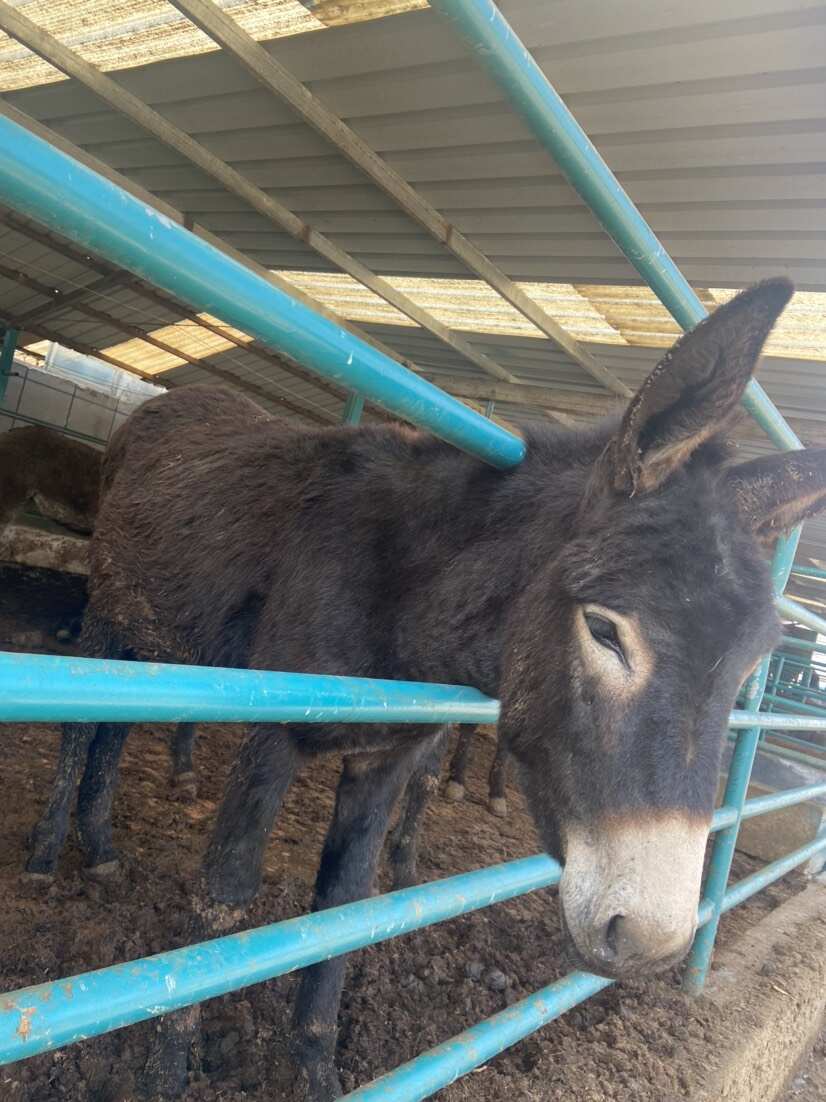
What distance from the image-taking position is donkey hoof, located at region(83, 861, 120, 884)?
2834 mm

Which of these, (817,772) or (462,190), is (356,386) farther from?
(817,772)

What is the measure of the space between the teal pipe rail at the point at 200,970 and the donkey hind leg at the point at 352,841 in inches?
34.9

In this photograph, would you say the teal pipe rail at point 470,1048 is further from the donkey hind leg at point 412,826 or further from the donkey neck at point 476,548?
the donkey hind leg at point 412,826

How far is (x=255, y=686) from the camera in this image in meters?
0.93

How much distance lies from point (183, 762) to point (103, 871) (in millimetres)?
1144

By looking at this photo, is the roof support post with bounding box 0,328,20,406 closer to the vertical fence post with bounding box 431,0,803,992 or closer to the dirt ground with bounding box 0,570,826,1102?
the dirt ground with bounding box 0,570,826,1102

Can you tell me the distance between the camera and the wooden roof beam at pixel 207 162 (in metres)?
4.54

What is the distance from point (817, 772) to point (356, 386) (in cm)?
718

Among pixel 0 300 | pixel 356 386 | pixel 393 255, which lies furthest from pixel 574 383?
pixel 0 300

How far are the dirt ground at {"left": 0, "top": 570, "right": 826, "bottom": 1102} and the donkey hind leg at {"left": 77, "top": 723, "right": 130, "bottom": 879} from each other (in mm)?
92

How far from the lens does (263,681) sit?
3.09 ft

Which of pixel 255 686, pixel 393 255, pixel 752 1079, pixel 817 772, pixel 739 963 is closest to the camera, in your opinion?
pixel 255 686

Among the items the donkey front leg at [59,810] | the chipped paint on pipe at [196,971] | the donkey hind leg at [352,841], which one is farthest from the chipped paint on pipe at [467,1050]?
the donkey front leg at [59,810]

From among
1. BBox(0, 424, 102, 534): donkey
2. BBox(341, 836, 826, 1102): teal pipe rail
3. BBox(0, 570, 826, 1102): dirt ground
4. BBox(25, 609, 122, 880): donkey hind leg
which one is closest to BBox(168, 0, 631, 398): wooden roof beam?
BBox(25, 609, 122, 880): donkey hind leg
